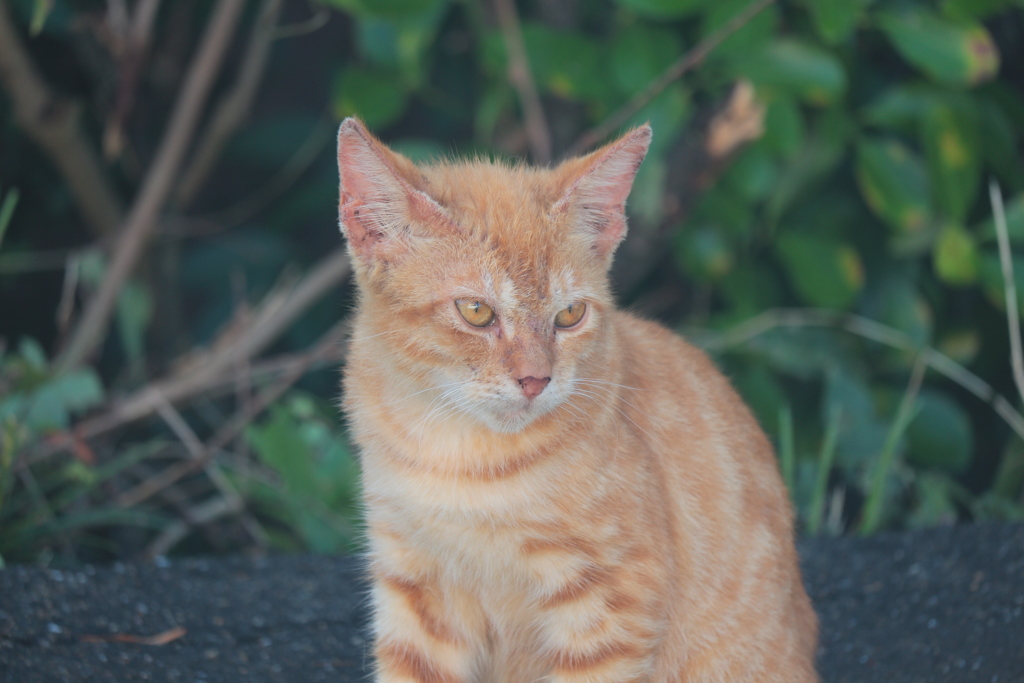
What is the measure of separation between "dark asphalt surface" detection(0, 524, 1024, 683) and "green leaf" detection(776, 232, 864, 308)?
901 millimetres

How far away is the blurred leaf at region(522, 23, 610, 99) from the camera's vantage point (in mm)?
3406

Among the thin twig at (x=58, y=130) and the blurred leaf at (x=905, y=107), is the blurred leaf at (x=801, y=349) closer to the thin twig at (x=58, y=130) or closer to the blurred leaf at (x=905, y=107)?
the blurred leaf at (x=905, y=107)

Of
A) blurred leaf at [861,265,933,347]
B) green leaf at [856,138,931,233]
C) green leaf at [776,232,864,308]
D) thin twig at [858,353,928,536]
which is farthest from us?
blurred leaf at [861,265,933,347]

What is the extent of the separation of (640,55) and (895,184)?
3.16ft

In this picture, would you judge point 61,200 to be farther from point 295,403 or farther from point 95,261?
point 295,403

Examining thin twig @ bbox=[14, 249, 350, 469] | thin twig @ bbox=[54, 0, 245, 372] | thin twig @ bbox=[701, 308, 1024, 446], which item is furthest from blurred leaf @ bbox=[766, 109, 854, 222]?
thin twig @ bbox=[54, 0, 245, 372]

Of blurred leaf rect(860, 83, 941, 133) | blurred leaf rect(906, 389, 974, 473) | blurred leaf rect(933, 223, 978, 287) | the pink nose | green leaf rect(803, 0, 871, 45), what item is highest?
green leaf rect(803, 0, 871, 45)

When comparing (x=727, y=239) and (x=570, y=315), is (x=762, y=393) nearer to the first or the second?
(x=727, y=239)

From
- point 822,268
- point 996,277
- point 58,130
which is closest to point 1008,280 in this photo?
point 996,277

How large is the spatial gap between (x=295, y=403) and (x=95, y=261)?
95 centimetres

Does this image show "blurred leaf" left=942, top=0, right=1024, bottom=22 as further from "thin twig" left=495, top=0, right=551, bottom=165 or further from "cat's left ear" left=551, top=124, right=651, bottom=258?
"cat's left ear" left=551, top=124, right=651, bottom=258

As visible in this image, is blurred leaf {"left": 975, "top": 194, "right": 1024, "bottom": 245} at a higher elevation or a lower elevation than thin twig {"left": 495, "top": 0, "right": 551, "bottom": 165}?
lower

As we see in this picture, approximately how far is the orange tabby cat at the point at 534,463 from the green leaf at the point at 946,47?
166 cm

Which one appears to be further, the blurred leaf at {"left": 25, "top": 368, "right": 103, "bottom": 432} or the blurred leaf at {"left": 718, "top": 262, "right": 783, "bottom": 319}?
the blurred leaf at {"left": 718, "top": 262, "right": 783, "bottom": 319}
